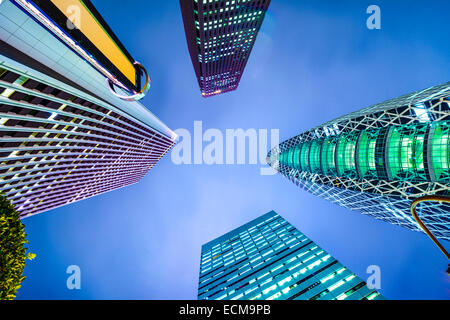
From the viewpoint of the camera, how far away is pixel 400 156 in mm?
35312

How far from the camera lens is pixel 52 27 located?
13422 millimetres

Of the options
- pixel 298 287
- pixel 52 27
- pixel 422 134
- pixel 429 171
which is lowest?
pixel 298 287

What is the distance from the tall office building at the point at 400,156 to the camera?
100 ft

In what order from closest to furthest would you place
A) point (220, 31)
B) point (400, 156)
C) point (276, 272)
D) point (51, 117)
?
point (51, 117)
point (400, 156)
point (276, 272)
point (220, 31)

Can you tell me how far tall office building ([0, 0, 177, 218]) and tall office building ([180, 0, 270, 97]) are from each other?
4520 cm

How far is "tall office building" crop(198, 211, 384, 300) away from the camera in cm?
3288

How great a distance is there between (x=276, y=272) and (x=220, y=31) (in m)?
96.2

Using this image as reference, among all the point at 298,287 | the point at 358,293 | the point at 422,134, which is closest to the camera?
the point at 358,293

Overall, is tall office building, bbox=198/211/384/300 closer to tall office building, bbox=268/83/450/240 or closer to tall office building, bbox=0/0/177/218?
tall office building, bbox=268/83/450/240

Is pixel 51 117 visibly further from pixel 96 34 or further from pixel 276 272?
pixel 276 272

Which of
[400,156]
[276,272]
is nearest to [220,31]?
[400,156]
